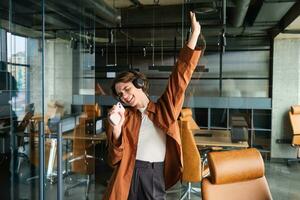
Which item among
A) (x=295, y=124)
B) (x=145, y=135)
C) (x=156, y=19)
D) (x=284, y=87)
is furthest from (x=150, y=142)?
(x=284, y=87)

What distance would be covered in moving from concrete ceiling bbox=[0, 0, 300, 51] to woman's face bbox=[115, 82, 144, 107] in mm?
1708

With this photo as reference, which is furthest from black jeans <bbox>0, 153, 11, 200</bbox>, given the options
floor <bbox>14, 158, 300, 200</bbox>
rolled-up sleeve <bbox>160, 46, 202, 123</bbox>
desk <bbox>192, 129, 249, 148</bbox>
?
desk <bbox>192, 129, 249, 148</bbox>

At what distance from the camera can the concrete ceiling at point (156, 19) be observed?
3104mm

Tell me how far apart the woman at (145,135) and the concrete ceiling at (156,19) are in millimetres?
1746

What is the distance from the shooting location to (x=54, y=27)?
3.63m

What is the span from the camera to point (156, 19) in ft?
19.5

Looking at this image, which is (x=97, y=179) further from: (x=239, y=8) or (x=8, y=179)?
(x=239, y=8)

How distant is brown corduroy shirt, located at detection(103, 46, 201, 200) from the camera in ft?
4.89

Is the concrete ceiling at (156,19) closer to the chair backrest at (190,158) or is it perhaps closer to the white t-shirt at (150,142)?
the chair backrest at (190,158)

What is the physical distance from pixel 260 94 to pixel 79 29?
4554mm

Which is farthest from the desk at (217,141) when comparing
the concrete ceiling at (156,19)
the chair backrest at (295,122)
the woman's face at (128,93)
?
the woman's face at (128,93)

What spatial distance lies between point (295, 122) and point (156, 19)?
344 cm

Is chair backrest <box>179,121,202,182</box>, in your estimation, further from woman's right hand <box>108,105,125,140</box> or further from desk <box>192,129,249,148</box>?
woman's right hand <box>108,105,125,140</box>

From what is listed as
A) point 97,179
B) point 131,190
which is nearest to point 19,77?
point 131,190
